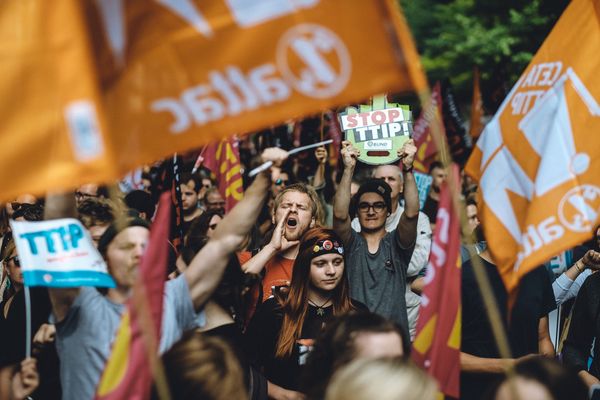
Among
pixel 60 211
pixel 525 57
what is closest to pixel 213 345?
pixel 60 211

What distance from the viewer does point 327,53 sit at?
10.3ft

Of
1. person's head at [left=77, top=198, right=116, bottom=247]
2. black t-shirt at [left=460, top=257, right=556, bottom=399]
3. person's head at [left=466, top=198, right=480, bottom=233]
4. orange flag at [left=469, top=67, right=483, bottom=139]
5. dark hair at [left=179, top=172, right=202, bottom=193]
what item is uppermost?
orange flag at [left=469, top=67, right=483, bottom=139]

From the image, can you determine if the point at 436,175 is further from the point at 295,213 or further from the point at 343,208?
the point at 343,208

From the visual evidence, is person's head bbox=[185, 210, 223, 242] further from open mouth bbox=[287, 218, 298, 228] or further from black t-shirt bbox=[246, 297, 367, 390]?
black t-shirt bbox=[246, 297, 367, 390]

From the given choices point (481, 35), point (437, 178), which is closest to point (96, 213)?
point (437, 178)

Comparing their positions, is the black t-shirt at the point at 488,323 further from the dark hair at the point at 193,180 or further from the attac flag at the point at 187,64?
the dark hair at the point at 193,180

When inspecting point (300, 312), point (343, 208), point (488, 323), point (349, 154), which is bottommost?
point (488, 323)

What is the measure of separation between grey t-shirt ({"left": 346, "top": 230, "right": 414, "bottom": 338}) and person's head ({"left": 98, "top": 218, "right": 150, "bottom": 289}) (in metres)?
2.02

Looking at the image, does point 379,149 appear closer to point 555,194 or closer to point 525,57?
point 555,194

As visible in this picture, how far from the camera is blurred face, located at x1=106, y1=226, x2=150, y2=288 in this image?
3885 millimetres

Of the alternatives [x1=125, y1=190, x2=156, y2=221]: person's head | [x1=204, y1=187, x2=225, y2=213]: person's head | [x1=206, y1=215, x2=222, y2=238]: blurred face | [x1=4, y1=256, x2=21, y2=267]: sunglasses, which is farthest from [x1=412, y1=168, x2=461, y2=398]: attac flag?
[x1=204, y1=187, x2=225, y2=213]: person's head

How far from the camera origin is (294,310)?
4965 mm

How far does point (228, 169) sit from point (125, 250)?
470 cm

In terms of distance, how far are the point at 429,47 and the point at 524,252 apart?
28838 mm
